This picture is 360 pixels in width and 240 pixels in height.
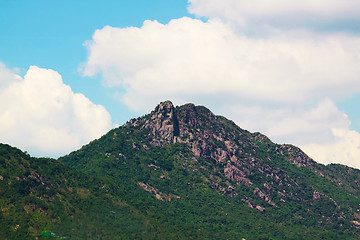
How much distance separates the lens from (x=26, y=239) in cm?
19975

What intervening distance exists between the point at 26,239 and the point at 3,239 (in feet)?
34.4

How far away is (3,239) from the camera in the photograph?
193625 millimetres
